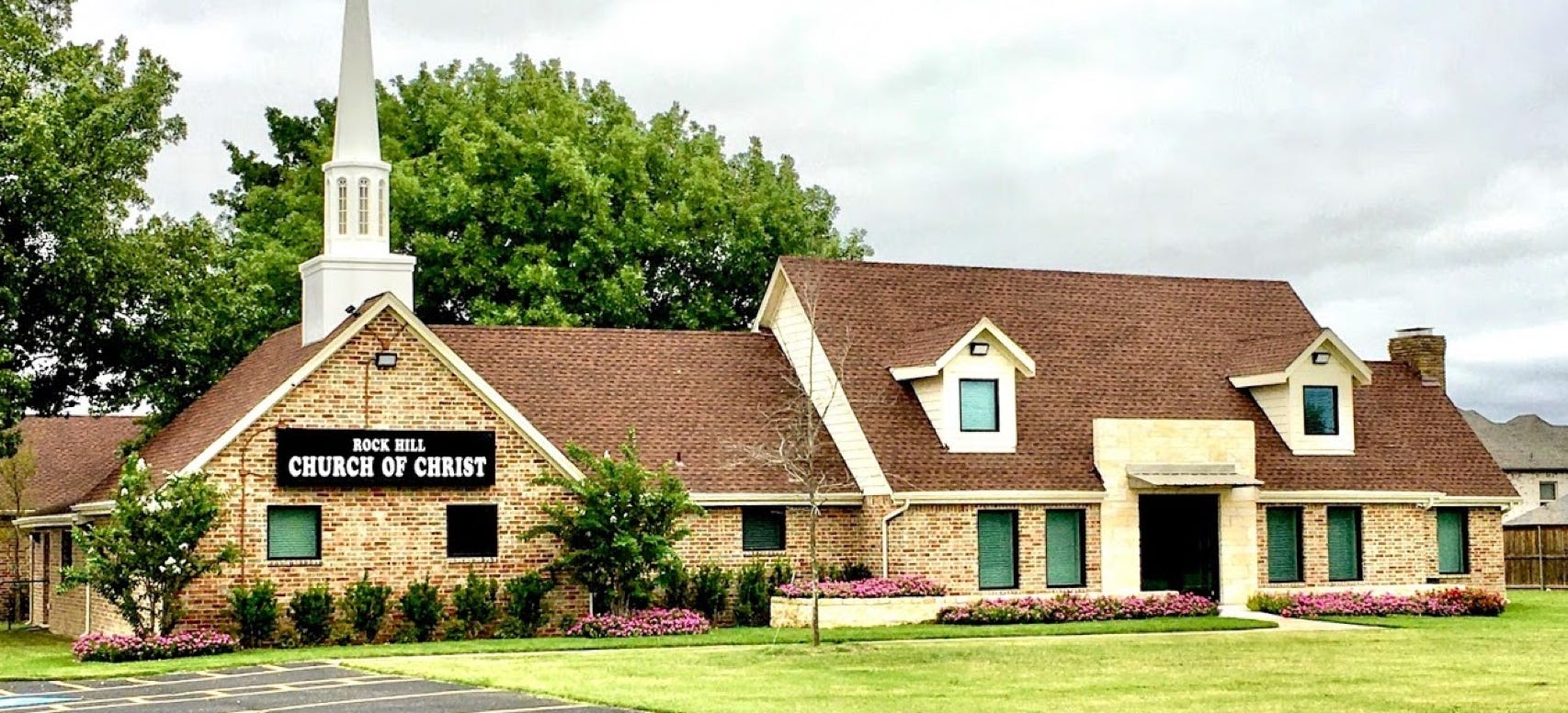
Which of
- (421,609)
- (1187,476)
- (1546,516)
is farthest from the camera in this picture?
(1546,516)

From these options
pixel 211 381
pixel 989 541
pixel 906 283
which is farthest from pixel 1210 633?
pixel 211 381

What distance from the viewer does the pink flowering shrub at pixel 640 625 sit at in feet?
115

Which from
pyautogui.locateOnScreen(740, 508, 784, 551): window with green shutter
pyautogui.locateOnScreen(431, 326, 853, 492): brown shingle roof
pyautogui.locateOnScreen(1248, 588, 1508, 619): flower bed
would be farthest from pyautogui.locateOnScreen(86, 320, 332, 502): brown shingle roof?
pyautogui.locateOnScreen(1248, 588, 1508, 619): flower bed

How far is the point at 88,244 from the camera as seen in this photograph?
40.5 m

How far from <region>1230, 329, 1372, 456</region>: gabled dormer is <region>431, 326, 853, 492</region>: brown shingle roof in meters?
9.59

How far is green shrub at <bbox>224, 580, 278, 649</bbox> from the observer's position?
33.4 metres

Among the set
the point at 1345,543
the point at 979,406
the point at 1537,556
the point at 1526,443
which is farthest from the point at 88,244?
the point at 1526,443

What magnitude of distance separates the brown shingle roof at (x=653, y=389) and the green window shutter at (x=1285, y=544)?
8991mm

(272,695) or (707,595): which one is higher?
(707,595)

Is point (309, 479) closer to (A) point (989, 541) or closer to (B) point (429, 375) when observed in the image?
(B) point (429, 375)

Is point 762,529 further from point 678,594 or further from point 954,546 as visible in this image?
point 954,546

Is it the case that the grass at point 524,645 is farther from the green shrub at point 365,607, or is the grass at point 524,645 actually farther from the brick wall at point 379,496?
the brick wall at point 379,496

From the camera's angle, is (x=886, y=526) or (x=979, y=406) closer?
(x=886, y=526)

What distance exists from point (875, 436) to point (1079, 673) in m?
13.2
